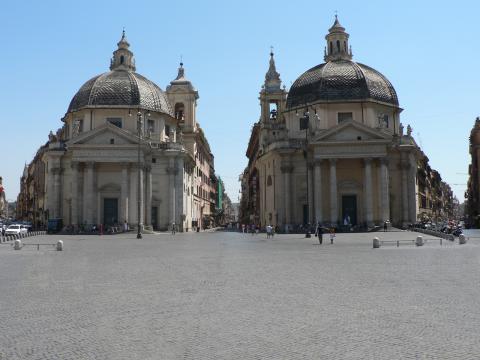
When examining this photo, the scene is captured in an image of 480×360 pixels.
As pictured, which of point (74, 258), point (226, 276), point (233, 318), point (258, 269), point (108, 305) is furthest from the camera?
point (74, 258)

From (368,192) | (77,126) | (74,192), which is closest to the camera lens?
(368,192)

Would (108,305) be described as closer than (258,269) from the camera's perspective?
Yes

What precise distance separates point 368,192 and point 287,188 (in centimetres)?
934

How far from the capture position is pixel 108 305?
12.5 m

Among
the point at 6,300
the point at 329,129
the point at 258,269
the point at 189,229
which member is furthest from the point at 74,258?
the point at 189,229

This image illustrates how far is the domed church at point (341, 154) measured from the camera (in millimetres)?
59625

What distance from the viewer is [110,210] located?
2499 inches

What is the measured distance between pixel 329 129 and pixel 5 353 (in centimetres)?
5345

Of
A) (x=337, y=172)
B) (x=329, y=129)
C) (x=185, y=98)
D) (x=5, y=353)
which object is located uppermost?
(x=185, y=98)

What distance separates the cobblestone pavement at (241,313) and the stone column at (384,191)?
39.6 m

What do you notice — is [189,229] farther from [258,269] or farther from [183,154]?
[258,269]

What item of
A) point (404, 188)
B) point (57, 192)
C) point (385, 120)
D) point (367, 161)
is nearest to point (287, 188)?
point (367, 161)

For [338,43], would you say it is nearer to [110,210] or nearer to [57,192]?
[110,210]

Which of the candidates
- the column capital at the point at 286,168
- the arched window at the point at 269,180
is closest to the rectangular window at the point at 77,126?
the arched window at the point at 269,180
